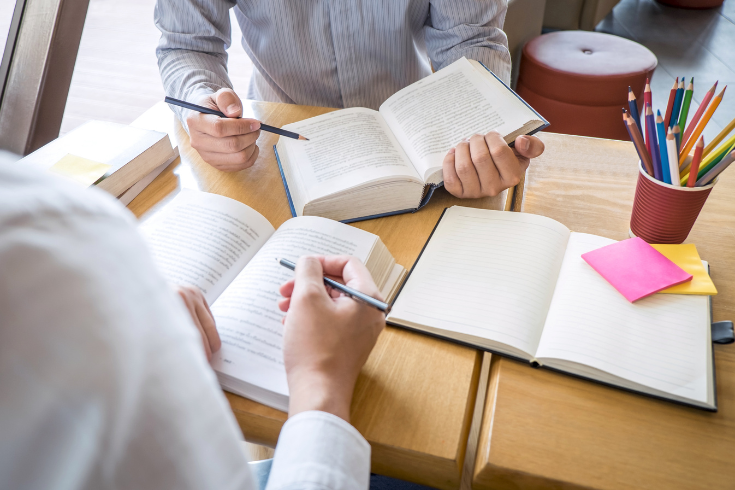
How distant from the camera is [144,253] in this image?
21 cm

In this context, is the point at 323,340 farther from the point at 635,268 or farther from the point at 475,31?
the point at 475,31

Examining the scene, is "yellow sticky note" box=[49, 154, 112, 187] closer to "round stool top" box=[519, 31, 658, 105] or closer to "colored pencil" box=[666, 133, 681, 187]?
"colored pencil" box=[666, 133, 681, 187]

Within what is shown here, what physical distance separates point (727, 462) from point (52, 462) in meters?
0.53

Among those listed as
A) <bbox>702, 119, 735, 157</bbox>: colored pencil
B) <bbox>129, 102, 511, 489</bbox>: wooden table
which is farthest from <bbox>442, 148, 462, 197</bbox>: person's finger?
<bbox>702, 119, 735, 157</bbox>: colored pencil

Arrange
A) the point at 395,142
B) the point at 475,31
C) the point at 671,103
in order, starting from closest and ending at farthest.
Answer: the point at 671,103 < the point at 395,142 < the point at 475,31

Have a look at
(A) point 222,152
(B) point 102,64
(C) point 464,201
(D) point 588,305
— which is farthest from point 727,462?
A: (B) point 102,64

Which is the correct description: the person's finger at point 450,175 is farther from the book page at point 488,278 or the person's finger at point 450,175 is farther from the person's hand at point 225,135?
the person's hand at point 225,135

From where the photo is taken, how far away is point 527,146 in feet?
2.44

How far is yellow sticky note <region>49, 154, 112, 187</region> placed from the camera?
2.50 ft

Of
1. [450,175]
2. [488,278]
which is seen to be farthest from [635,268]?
[450,175]

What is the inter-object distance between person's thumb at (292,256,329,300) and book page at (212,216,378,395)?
6 cm

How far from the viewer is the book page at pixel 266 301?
51 cm

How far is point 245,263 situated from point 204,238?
64mm

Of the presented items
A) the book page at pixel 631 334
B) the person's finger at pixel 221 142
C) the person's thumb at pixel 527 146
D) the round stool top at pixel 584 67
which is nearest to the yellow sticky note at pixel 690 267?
the book page at pixel 631 334
